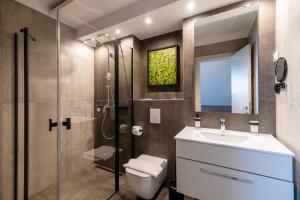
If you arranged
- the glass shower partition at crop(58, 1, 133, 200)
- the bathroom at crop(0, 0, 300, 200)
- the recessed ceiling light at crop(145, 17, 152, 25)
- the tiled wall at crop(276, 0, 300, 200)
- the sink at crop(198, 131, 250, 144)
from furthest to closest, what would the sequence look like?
the glass shower partition at crop(58, 1, 133, 200)
the recessed ceiling light at crop(145, 17, 152, 25)
the sink at crop(198, 131, 250, 144)
the bathroom at crop(0, 0, 300, 200)
the tiled wall at crop(276, 0, 300, 200)

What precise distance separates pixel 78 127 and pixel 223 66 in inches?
83.1

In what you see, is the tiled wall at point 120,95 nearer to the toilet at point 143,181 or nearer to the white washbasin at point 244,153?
the toilet at point 143,181

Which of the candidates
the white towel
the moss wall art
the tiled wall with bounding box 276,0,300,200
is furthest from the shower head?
the tiled wall with bounding box 276,0,300,200

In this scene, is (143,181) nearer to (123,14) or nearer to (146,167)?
(146,167)

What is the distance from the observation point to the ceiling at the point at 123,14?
159 cm

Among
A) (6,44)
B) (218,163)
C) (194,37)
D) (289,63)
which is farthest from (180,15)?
(6,44)

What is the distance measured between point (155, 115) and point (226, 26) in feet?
4.64

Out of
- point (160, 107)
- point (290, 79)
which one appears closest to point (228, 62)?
point (290, 79)

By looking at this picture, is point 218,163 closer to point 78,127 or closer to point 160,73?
point 160,73

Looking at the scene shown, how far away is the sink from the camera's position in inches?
54.3

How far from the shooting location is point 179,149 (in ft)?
4.49

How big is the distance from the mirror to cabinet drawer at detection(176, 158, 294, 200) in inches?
27.1

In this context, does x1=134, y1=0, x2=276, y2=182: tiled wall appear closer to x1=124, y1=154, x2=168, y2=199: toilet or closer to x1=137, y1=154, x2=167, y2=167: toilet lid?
x1=137, y1=154, x2=167, y2=167: toilet lid

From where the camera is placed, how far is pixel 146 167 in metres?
1.64
